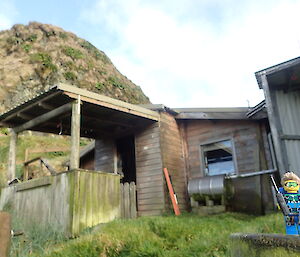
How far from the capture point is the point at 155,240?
549cm

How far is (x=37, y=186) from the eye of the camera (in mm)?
8312

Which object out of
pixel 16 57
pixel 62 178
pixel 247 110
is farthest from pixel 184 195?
pixel 16 57

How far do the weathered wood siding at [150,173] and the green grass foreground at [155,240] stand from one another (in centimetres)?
239

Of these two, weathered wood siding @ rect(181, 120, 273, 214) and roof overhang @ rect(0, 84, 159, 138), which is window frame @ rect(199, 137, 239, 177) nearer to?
weathered wood siding @ rect(181, 120, 273, 214)

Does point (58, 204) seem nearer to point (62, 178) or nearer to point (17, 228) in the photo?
point (62, 178)

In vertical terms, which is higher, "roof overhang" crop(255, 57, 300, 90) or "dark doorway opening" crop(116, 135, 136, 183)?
"roof overhang" crop(255, 57, 300, 90)

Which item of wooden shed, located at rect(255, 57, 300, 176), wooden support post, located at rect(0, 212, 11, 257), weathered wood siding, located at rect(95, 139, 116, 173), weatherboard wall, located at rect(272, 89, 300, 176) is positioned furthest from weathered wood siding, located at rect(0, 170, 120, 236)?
wooden support post, located at rect(0, 212, 11, 257)

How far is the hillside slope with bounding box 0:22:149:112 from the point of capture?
28.8 meters

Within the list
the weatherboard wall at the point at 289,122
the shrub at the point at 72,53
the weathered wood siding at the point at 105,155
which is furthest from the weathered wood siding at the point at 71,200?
the shrub at the point at 72,53

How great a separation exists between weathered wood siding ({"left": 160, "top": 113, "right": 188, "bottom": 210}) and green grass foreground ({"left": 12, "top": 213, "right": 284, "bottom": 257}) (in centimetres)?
291

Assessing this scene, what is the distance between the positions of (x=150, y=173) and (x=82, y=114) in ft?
9.13

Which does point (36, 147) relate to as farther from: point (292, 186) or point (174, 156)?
point (292, 186)

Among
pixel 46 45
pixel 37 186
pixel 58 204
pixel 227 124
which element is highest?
pixel 46 45

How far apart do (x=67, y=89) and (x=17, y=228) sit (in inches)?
146
